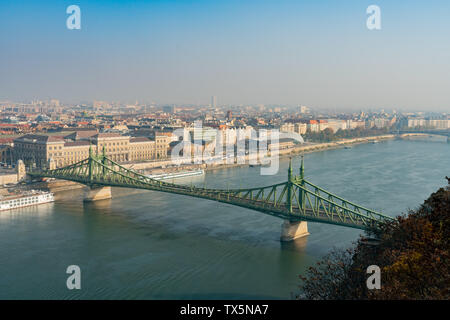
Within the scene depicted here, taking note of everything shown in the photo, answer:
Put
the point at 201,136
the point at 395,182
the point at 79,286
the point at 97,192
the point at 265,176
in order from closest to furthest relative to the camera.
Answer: the point at 79,286
the point at 97,192
the point at 395,182
the point at 265,176
the point at 201,136

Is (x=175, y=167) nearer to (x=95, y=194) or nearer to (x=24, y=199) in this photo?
(x=95, y=194)

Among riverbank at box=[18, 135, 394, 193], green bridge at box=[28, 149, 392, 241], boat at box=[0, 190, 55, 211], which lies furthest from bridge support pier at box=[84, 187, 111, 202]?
riverbank at box=[18, 135, 394, 193]

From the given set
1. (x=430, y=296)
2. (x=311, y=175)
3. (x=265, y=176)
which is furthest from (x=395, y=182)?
(x=430, y=296)

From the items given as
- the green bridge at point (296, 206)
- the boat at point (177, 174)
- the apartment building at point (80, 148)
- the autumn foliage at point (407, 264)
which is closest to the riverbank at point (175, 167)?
the boat at point (177, 174)

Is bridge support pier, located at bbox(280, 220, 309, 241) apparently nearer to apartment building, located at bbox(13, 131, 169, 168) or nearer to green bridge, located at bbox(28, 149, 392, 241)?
green bridge, located at bbox(28, 149, 392, 241)

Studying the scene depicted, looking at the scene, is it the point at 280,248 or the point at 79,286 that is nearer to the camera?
the point at 79,286

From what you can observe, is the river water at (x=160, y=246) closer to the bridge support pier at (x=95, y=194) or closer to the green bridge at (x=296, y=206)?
the bridge support pier at (x=95, y=194)

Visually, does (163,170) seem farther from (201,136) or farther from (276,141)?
(276,141)
